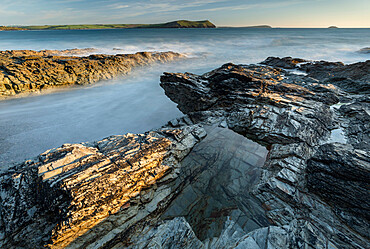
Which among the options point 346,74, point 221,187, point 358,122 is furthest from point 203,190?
point 346,74

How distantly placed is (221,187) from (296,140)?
578 cm

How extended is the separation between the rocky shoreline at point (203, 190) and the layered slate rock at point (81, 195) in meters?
0.04

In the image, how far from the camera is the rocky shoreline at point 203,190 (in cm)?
653

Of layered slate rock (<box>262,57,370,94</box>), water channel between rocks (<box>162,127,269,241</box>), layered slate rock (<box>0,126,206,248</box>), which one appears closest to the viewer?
layered slate rock (<box>0,126,206,248</box>)

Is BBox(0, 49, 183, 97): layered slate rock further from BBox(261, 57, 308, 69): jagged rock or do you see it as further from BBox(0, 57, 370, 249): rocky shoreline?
BBox(261, 57, 308, 69): jagged rock

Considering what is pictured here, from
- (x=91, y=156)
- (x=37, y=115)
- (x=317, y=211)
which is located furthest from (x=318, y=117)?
(x=37, y=115)

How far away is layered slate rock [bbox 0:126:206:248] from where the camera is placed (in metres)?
6.61

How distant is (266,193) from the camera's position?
815cm

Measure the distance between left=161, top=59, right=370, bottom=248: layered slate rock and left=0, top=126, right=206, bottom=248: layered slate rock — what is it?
563 centimetres

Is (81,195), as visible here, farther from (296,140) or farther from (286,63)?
(286,63)

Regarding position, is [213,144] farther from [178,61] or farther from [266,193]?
[178,61]

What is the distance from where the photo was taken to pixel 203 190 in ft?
Answer: 29.4

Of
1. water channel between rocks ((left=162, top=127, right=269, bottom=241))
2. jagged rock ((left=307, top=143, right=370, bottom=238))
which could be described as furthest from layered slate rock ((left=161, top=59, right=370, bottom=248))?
water channel between rocks ((left=162, top=127, right=269, bottom=241))

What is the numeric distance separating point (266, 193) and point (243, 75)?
1399 centimetres
